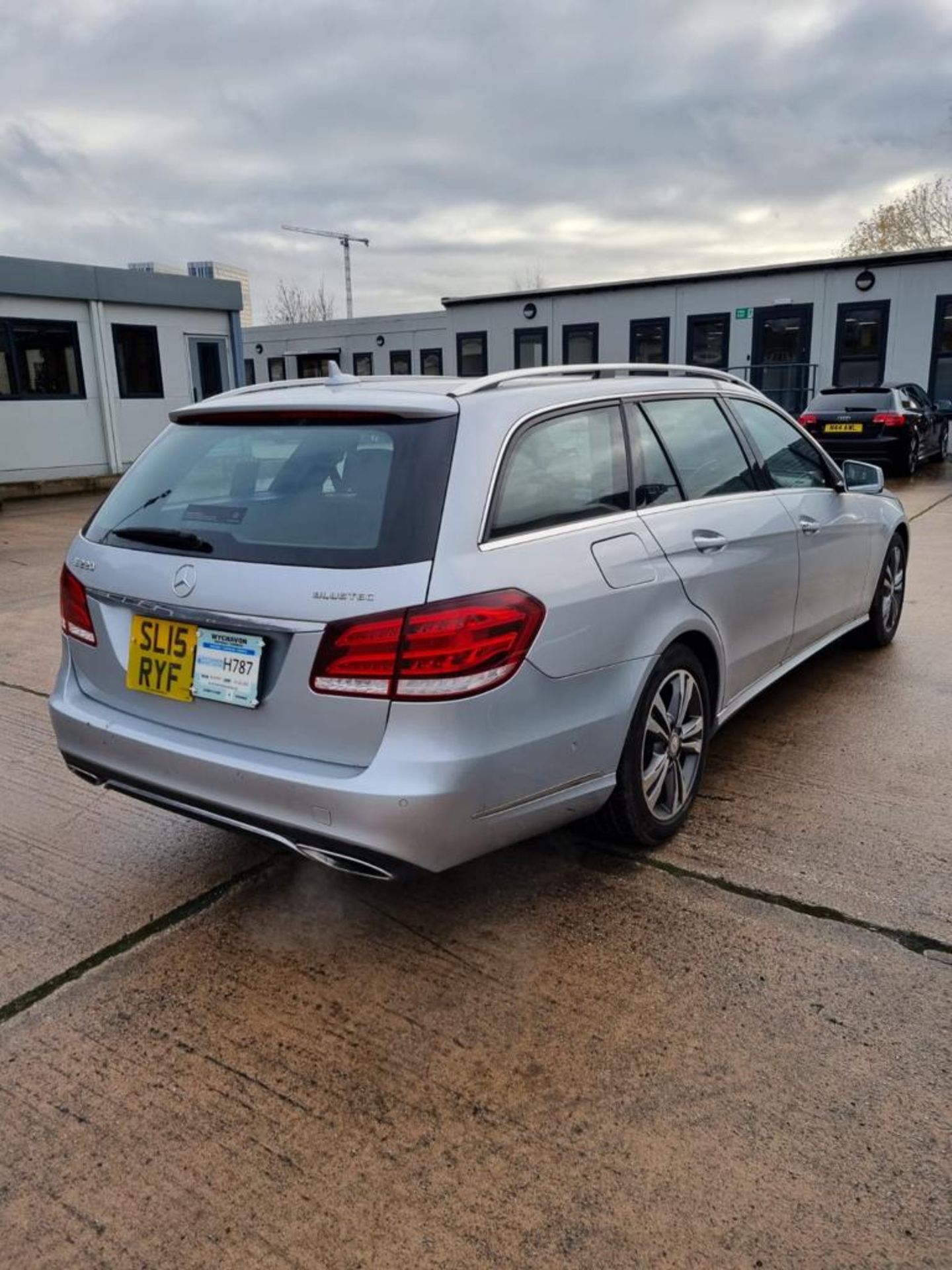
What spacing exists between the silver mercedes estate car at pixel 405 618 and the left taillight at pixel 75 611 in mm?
12

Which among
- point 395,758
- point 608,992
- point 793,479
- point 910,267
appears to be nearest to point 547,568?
point 395,758

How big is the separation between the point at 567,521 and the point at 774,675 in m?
1.68

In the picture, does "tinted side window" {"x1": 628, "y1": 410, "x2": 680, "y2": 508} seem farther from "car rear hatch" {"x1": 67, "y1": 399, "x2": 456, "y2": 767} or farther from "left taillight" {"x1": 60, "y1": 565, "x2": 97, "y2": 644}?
"left taillight" {"x1": 60, "y1": 565, "x2": 97, "y2": 644}

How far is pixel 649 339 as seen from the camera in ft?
75.2

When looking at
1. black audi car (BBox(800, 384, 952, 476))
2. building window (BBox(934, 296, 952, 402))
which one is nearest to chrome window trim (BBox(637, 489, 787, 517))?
black audi car (BBox(800, 384, 952, 476))

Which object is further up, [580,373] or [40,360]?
[40,360]

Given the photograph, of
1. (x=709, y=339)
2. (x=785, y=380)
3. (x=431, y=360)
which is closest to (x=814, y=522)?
(x=785, y=380)

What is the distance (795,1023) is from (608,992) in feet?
1.51

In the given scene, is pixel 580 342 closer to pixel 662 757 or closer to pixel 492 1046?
pixel 662 757

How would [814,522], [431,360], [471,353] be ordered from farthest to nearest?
[431,360] → [471,353] → [814,522]

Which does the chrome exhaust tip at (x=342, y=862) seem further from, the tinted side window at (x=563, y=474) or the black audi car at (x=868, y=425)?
the black audi car at (x=868, y=425)

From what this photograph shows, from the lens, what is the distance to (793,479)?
4.20 metres

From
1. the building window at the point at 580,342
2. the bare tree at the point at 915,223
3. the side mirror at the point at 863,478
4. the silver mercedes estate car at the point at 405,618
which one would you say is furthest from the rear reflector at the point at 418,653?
the bare tree at the point at 915,223

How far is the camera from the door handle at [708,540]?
3.18 m
